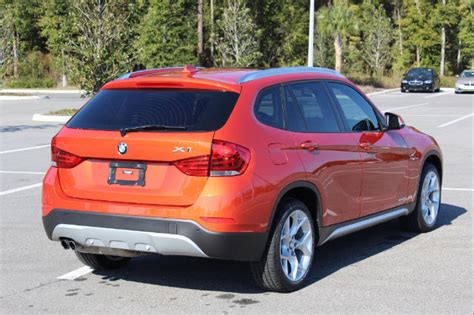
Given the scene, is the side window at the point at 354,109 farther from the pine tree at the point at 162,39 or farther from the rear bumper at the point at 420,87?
the rear bumper at the point at 420,87

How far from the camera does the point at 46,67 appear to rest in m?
60.0

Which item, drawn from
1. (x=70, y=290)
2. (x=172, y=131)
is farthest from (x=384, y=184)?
(x=70, y=290)

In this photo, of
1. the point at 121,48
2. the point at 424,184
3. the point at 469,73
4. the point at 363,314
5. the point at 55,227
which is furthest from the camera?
the point at 469,73

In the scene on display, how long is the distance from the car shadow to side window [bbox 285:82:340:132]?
120 cm

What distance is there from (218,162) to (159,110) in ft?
2.22

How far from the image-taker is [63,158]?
575 centimetres

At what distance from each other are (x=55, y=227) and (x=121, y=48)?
21.2 meters

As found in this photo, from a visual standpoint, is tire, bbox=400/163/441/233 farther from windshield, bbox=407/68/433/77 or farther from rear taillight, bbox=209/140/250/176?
windshield, bbox=407/68/433/77

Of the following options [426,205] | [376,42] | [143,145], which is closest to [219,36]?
[376,42]

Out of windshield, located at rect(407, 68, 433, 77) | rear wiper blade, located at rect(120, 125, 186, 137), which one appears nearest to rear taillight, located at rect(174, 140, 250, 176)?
rear wiper blade, located at rect(120, 125, 186, 137)

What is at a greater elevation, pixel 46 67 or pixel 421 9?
pixel 421 9

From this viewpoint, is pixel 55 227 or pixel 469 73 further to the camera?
pixel 469 73

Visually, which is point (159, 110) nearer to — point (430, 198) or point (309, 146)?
point (309, 146)

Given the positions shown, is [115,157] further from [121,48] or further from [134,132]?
[121,48]
